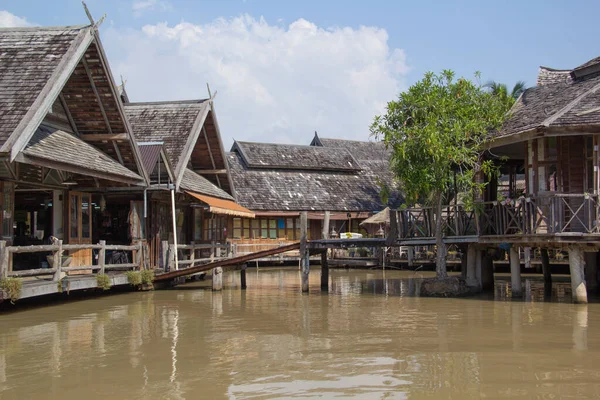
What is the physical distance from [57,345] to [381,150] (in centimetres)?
3721

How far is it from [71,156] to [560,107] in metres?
11.4

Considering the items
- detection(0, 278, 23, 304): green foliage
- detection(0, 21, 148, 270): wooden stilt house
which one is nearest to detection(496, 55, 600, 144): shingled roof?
detection(0, 21, 148, 270): wooden stilt house

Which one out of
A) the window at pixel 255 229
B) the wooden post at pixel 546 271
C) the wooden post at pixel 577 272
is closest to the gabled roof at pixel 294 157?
the window at pixel 255 229

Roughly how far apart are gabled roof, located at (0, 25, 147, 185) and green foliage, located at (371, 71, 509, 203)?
6.65 meters

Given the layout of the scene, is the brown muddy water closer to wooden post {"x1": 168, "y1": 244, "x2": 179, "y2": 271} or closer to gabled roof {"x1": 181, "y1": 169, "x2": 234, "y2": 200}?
wooden post {"x1": 168, "y1": 244, "x2": 179, "y2": 271}

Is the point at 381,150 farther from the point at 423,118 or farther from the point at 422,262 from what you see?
the point at 423,118

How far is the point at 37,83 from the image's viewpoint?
47.2ft

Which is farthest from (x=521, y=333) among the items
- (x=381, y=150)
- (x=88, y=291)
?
(x=381, y=150)

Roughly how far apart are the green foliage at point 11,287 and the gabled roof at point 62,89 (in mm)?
2283

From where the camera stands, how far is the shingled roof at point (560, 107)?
15.4m

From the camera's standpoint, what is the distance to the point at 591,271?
61.5 feet

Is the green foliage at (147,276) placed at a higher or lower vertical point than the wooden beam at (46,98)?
lower

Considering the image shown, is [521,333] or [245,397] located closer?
[245,397]

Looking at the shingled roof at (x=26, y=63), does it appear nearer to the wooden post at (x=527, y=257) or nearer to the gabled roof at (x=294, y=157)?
the wooden post at (x=527, y=257)
